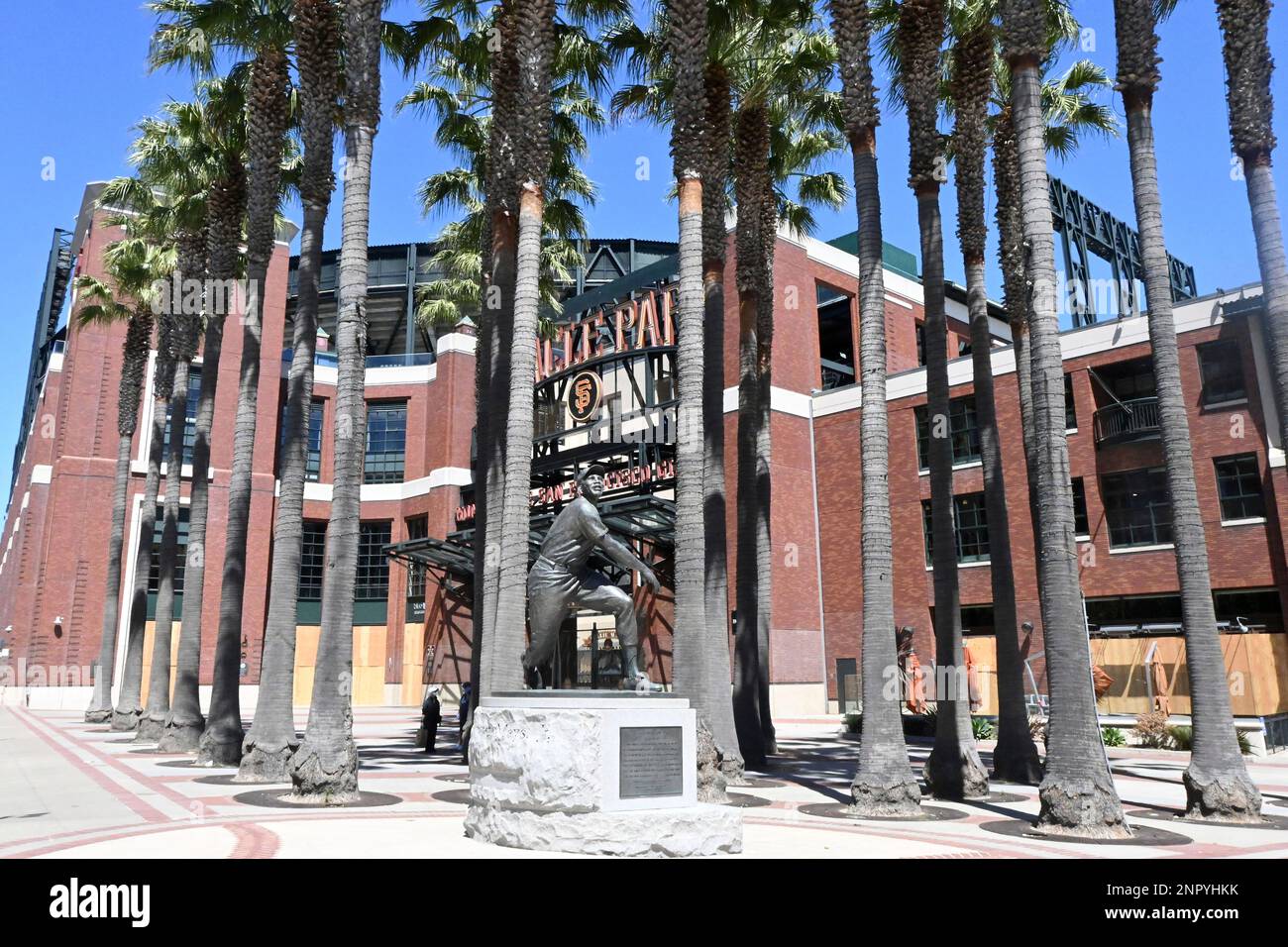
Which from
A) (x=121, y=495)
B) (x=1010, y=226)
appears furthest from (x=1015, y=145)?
(x=121, y=495)

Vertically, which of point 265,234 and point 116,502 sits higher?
point 265,234

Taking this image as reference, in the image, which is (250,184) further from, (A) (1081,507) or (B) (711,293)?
(A) (1081,507)

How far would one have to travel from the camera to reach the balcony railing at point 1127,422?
31500 mm

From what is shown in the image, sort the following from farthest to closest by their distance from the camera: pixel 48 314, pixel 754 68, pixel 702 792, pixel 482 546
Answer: pixel 48 314 → pixel 482 546 → pixel 754 68 → pixel 702 792

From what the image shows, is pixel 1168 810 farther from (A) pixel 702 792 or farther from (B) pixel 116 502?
(B) pixel 116 502

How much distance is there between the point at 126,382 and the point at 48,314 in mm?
48970

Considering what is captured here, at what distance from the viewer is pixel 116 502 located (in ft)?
106

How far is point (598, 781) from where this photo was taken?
9992mm

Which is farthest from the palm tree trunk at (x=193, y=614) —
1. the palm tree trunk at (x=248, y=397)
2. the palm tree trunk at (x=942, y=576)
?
the palm tree trunk at (x=942, y=576)

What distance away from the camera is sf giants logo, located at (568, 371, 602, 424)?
40.0 metres

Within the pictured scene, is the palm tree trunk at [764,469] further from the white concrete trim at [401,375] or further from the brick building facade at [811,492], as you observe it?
the white concrete trim at [401,375]

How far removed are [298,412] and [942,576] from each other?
1195 cm

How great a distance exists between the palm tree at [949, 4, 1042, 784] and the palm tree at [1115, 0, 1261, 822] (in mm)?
2925

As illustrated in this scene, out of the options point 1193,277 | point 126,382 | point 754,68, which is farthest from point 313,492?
point 1193,277
